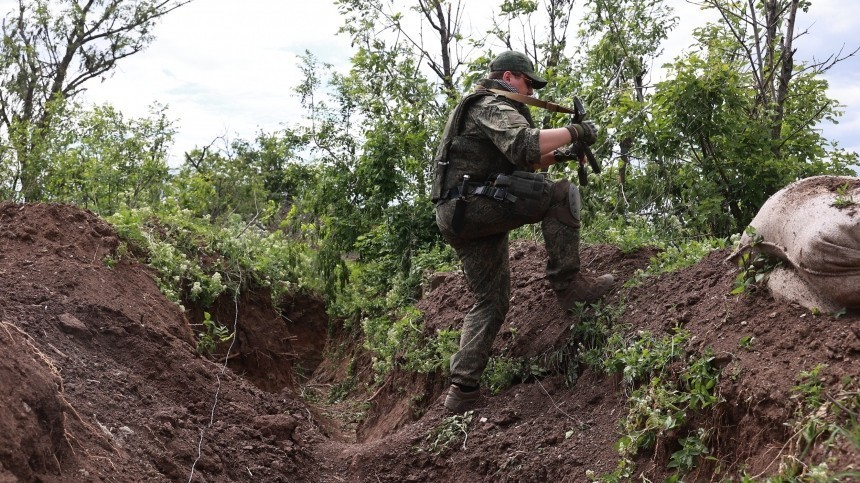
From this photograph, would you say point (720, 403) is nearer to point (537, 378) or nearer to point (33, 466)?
point (537, 378)

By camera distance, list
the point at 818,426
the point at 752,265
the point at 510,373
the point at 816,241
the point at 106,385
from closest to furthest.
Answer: the point at 818,426
the point at 816,241
the point at 752,265
the point at 106,385
the point at 510,373

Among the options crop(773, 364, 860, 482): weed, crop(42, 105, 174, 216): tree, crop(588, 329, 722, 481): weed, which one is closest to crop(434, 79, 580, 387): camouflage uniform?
crop(588, 329, 722, 481): weed

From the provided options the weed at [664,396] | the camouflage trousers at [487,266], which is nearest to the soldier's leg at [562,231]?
the camouflage trousers at [487,266]

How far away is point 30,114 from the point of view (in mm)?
22344

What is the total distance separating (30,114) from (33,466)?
794 inches

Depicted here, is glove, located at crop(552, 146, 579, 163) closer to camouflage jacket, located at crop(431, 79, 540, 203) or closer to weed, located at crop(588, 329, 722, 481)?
camouflage jacket, located at crop(431, 79, 540, 203)

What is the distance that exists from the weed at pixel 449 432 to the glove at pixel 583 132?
2025 mm

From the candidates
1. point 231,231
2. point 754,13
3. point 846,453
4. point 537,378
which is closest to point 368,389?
point 231,231

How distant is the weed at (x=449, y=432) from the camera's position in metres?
6.25

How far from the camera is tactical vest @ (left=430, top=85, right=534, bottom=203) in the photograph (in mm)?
6293

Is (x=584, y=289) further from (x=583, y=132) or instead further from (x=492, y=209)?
(x=583, y=132)

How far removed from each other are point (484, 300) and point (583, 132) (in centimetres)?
138

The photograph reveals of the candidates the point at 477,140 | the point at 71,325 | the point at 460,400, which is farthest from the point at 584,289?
the point at 71,325

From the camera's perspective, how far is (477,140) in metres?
6.29
